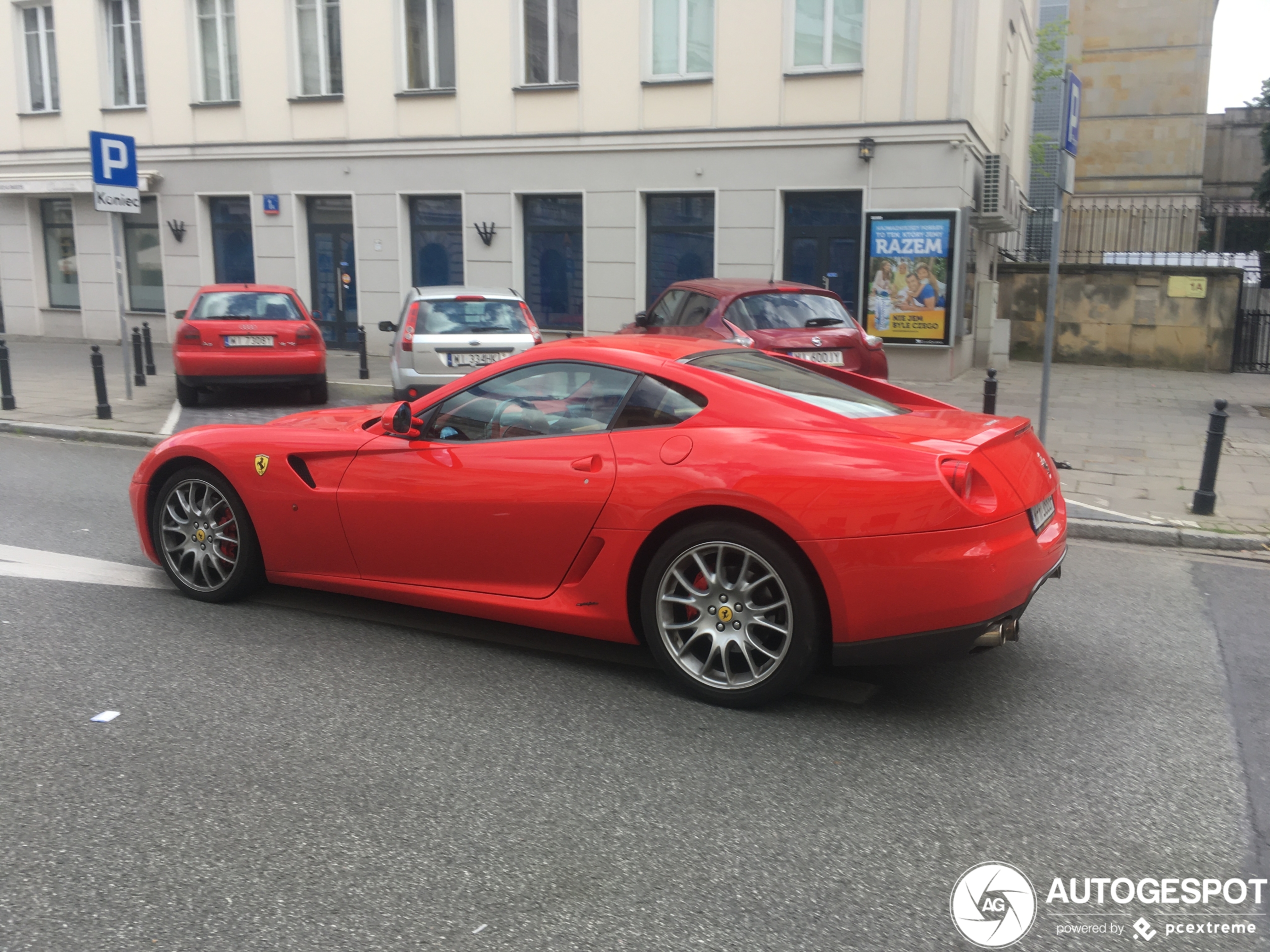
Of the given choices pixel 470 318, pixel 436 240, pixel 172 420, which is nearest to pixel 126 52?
pixel 436 240

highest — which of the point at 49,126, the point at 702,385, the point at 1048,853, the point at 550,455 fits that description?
the point at 49,126

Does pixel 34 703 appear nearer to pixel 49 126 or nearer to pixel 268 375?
pixel 268 375

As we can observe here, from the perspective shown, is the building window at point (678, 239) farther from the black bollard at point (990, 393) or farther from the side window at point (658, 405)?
the side window at point (658, 405)

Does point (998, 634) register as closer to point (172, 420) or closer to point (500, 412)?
point (500, 412)

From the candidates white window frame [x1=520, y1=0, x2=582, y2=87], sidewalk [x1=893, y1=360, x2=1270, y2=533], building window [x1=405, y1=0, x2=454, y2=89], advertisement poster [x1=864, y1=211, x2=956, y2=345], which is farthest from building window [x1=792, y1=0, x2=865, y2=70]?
building window [x1=405, y1=0, x2=454, y2=89]

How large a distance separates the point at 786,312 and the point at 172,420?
6.85 m

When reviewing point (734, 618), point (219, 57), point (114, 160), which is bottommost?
point (734, 618)

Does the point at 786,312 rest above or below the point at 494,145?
below

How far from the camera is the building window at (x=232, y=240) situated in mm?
21812

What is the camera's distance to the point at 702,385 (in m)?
4.48

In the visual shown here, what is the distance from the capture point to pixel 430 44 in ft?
64.8

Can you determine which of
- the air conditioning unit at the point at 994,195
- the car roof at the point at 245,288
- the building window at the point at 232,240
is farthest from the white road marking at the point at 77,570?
the building window at the point at 232,240

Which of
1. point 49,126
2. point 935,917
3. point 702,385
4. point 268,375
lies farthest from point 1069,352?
point 49,126

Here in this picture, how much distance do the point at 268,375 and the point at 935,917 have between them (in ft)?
38.8
